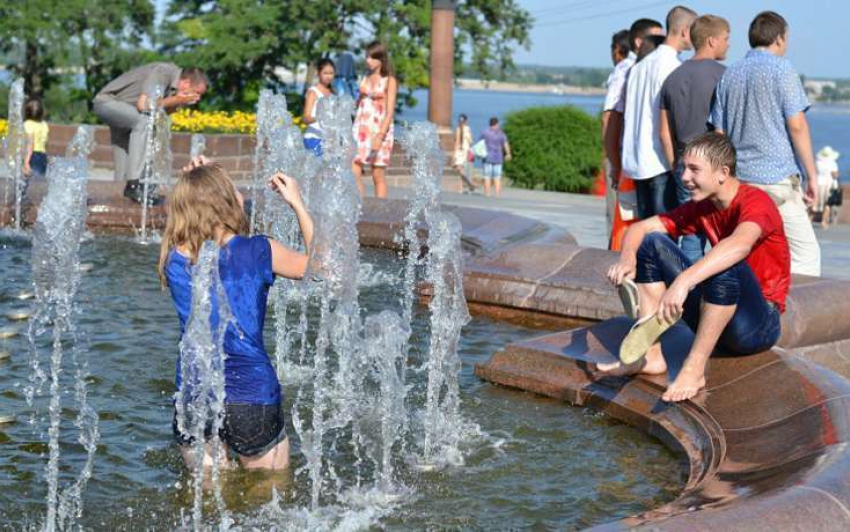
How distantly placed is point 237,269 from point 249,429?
0.55 meters

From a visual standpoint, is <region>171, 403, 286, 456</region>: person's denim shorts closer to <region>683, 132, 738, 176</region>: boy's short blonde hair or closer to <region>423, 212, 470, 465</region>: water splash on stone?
<region>423, 212, 470, 465</region>: water splash on stone

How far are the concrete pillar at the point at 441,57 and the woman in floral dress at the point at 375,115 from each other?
10000 mm

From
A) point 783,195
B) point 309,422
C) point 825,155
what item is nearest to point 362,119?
point 783,195

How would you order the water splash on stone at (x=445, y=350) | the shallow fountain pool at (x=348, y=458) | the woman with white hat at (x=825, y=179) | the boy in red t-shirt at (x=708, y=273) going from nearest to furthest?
the shallow fountain pool at (x=348, y=458), the boy in red t-shirt at (x=708, y=273), the water splash on stone at (x=445, y=350), the woman with white hat at (x=825, y=179)

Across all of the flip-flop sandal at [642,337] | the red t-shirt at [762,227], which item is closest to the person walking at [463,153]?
the red t-shirt at [762,227]

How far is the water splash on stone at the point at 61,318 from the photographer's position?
183 inches

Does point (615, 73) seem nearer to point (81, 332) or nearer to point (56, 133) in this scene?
point (81, 332)

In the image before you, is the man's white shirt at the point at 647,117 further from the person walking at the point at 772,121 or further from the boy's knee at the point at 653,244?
the boy's knee at the point at 653,244

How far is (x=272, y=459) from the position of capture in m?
4.55

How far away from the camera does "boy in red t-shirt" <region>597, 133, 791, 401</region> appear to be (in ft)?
16.5

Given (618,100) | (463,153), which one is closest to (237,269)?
(618,100)

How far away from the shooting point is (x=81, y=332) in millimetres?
6922

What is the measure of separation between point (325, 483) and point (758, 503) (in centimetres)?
168

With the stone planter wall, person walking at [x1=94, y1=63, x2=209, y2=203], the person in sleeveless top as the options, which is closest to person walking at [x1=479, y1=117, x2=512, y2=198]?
the stone planter wall
